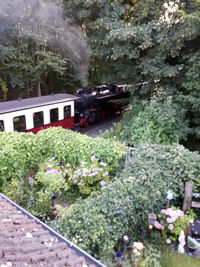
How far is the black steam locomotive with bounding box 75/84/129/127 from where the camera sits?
13.4 m

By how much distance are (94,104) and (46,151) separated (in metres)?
7.59

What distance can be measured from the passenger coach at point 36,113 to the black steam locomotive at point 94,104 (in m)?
1.20

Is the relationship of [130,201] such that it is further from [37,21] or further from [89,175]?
[37,21]

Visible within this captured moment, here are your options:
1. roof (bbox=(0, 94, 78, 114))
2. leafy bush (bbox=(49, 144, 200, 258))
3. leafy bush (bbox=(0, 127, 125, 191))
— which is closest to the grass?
leafy bush (bbox=(49, 144, 200, 258))

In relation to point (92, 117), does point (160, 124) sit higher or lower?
higher

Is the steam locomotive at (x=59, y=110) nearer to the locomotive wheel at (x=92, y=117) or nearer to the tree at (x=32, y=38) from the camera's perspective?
the locomotive wheel at (x=92, y=117)

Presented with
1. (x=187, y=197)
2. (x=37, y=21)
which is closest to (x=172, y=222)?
(x=187, y=197)

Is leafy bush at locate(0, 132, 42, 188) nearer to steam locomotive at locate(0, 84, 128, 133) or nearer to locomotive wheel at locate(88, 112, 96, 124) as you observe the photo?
steam locomotive at locate(0, 84, 128, 133)

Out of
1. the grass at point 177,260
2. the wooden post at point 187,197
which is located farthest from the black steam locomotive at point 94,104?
the grass at point 177,260

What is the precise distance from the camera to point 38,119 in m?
10.4

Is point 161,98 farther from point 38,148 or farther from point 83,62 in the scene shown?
point 83,62

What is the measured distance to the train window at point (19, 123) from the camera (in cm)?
947

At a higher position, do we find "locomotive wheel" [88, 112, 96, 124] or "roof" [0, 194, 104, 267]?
"roof" [0, 194, 104, 267]

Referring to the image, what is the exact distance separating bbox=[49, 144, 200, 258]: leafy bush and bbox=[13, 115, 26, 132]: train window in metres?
6.01
